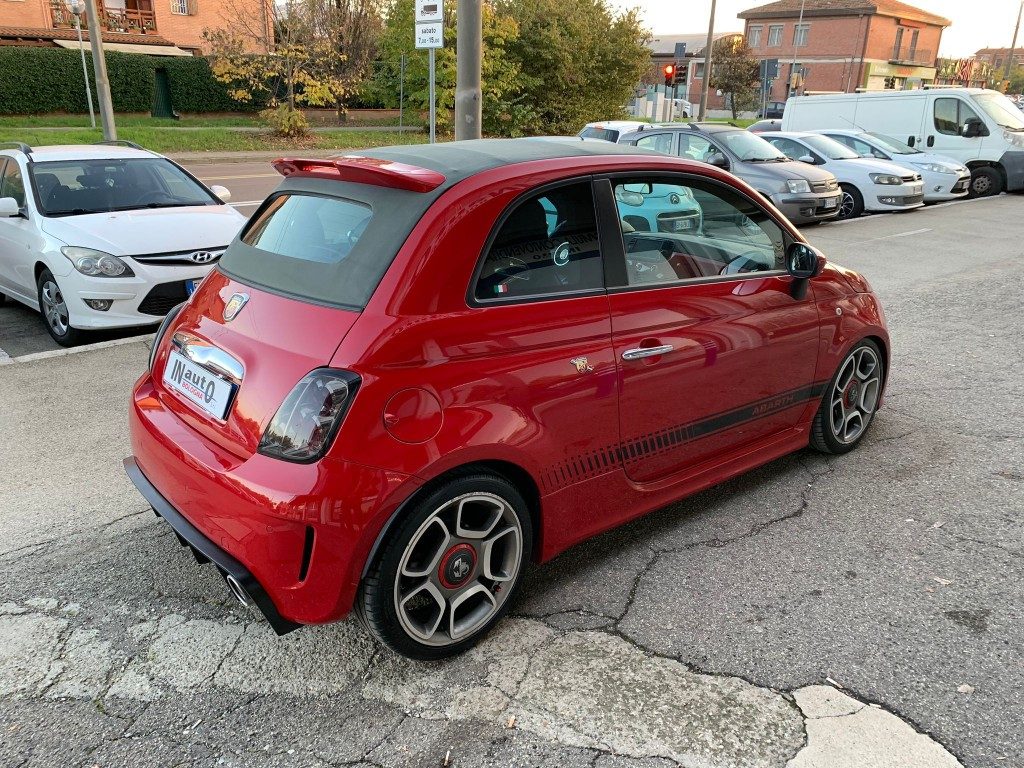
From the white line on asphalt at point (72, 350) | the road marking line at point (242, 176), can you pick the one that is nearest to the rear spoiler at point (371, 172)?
the white line on asphalt at point (72, 350)

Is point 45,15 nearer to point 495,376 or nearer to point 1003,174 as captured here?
point 1003,174

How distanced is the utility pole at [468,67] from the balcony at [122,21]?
A: 116 ft

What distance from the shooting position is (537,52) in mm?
29469

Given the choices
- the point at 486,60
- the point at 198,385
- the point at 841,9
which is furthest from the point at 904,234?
the point at 841,9

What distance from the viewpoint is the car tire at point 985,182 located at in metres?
17.1

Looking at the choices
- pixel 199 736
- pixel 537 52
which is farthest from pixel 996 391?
pixel 537 52

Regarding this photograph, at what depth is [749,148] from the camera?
12805mm

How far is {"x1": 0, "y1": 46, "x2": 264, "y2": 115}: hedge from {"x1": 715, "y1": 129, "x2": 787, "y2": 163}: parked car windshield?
Answer: 84.9 feet

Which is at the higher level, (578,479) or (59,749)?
(578,479)

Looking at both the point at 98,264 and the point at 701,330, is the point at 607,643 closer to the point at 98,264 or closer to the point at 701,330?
the point at 701,330

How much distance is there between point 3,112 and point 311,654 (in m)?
32.7

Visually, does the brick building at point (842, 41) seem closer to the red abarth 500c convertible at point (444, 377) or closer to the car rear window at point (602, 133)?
the car rear window at point (602, 133)

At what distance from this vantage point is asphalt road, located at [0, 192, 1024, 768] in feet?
7.88

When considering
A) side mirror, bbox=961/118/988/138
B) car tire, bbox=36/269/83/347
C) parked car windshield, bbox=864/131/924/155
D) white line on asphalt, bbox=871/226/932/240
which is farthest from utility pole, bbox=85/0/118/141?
side mirror, bbox=961/118/988/138
